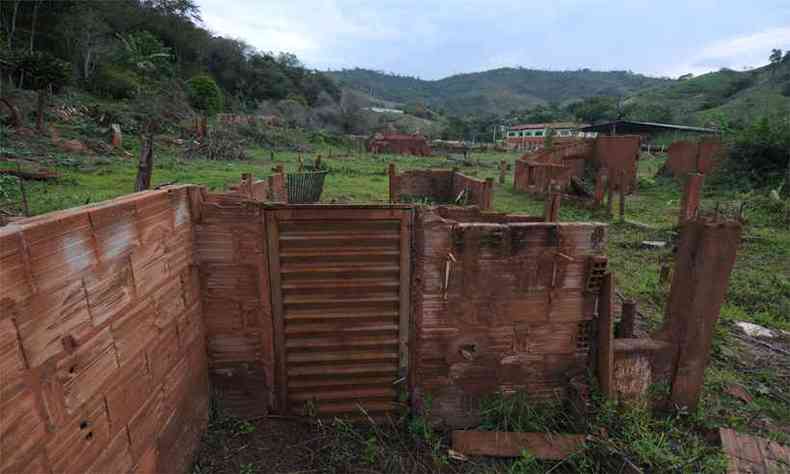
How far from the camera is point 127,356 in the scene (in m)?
2.35

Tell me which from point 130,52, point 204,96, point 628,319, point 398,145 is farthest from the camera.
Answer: point 398,145

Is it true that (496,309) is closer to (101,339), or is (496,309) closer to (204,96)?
(101,339)

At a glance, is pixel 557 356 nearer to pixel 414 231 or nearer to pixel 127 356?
pixel 414 231

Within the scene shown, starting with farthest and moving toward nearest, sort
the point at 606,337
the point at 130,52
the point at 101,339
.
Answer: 1. the point at 130,52
2. the point at 606,337
3. the point at 101,339

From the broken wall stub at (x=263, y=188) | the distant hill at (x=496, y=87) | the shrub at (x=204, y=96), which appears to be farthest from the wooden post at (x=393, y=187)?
the distant hill at (x=496, y=87)

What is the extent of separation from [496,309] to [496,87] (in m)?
139

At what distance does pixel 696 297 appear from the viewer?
327 centimetres

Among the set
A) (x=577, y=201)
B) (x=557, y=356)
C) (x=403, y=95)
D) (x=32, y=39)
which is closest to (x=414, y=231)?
(x=557, y=356)

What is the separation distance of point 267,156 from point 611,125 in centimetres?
2807

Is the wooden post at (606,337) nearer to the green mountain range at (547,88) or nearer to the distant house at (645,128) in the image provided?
the distant house at (645,128)

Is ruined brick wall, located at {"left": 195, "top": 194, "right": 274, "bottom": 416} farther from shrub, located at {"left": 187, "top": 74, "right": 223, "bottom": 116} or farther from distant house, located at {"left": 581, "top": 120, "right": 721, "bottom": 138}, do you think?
distant house, located at {"left": 581, "top": 120, "right": 721, "bottom": 138}

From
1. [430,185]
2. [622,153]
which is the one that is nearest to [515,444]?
[430,185]

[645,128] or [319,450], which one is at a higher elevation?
[645,128]

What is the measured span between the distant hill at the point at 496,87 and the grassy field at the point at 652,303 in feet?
334
